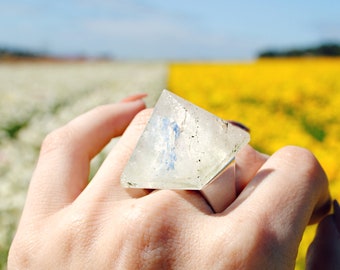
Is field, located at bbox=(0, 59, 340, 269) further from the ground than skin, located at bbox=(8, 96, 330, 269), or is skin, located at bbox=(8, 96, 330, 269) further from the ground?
skin, located at bbox=(8, 96, 330, 269)

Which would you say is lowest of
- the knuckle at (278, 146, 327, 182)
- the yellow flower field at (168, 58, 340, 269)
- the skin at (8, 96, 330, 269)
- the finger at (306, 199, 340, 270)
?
the yellow flower field at (168, 58, 340, 269)

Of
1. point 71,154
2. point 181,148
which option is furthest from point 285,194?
point 71,154

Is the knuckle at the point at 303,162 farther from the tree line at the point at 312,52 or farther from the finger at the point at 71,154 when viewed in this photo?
the tree line at the point at 312,52

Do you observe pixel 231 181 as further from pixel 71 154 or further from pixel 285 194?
pixel 71 154

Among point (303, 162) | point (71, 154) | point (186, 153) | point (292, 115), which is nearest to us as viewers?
point (186, 153)

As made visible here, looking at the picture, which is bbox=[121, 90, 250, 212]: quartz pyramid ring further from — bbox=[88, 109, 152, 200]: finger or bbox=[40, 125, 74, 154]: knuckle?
bbox=[40, 125, 74, 154]: knuckle

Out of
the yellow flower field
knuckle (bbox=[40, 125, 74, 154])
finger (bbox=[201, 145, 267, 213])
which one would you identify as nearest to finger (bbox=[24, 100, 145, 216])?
knuckle (bbox=[40, 125, 74, 154])
